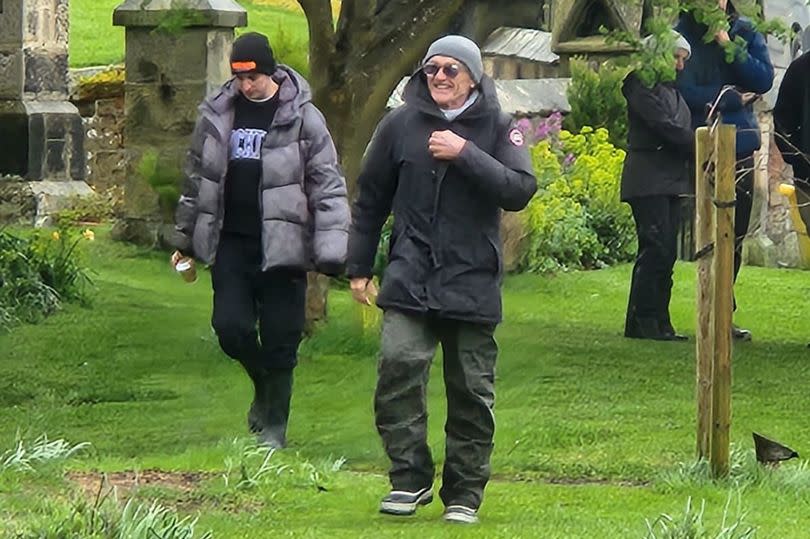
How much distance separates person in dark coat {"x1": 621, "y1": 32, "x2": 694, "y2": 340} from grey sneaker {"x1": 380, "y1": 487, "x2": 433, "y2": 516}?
5.04 m

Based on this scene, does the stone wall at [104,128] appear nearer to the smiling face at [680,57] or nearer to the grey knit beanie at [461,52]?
the smiling face at [680,57]

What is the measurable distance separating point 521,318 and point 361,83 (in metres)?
2.61

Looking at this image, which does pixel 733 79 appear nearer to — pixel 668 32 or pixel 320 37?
pixel 668 32

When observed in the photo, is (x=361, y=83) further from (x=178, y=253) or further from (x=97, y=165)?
(x=97, y=165)

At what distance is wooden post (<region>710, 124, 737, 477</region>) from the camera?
26.5ft

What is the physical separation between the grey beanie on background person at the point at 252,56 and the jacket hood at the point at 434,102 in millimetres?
1389

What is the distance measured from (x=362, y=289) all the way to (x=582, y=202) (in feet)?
34.4

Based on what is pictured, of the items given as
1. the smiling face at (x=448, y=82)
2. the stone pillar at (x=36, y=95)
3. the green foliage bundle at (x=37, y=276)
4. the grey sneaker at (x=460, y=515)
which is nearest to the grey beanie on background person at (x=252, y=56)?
the smiling face at (x=448, y=82)

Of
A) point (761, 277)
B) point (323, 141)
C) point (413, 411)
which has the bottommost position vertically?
point (761, 277)

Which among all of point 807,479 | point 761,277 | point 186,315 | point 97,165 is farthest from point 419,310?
point 97,165

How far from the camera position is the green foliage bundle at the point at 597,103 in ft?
62.0

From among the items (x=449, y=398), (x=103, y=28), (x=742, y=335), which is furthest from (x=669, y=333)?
(x=103, y=28)

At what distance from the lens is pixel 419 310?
7379mm

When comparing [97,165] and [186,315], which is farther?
[97,165]
